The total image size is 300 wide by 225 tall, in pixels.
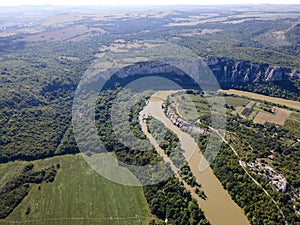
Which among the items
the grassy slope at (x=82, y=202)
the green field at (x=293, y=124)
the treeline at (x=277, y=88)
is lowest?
the treeline at (x=277, y=88)

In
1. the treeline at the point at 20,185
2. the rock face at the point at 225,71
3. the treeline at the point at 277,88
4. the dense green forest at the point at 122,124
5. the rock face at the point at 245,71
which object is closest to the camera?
the dense green forest at the point at 122,124

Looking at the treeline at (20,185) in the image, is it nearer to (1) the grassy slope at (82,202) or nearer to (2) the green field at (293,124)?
(1) the grassy slope at (82,202)

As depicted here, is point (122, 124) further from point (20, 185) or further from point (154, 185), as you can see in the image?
point (20, 185)

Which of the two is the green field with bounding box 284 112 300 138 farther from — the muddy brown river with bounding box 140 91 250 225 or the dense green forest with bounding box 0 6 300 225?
the muddy brown river with bounding box 140 91 250 225

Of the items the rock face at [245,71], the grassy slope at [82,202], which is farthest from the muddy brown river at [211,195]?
the rock face at [245,71]

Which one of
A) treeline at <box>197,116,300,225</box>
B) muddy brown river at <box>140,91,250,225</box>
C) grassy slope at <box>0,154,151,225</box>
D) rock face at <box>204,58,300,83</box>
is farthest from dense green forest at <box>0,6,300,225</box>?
rock face at <box>204,58,300,83</box>

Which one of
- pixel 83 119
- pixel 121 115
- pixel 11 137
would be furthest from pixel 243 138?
pixel 11 137

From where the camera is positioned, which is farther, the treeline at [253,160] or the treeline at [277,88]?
the treeline at [277,88]

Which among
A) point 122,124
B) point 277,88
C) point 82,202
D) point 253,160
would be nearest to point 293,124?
point 253,160
